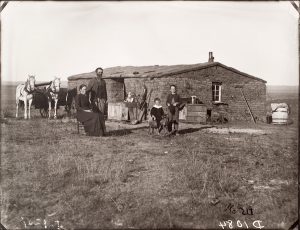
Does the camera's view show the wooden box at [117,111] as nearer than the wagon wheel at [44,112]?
Yes

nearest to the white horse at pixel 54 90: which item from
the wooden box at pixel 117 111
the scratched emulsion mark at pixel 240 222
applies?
the wooden box at pixel 117 111

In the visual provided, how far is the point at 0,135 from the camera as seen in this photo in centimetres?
436

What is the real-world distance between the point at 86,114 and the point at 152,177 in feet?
3.59

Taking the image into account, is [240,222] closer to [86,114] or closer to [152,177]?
[152,177]

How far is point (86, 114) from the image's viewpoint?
3811mm

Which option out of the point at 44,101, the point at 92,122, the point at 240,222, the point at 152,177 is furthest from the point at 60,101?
the point at 240,222

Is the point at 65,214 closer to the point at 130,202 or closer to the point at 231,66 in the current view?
the point at 130,202

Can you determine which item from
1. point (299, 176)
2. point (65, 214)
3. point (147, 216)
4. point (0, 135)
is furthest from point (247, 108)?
point (0, 135)

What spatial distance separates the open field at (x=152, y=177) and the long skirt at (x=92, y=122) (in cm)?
19

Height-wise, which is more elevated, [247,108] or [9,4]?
[9,4]

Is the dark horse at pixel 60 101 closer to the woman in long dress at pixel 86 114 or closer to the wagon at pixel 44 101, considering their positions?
the wagon at pixel 44 101

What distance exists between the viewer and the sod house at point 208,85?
3.16 metres

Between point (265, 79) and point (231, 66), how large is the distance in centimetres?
35

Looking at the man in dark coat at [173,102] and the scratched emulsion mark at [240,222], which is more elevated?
the man in dark coat at [173,102]
